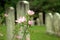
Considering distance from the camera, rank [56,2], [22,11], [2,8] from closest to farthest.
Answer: [22,11], [2,8], [56,2]

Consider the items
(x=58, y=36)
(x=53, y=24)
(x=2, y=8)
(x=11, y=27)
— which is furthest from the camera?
(x=53, y=24)

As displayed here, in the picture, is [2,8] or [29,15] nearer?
[29,15]

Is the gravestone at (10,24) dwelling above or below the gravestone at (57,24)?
above

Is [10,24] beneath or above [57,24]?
above

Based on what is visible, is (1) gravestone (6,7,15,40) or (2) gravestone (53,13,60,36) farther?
Result: (2) gravestone (53,13,60,36)

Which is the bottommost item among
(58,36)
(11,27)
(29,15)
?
(58,36)

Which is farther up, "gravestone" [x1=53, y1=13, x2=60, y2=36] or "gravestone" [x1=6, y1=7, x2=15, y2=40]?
"gravestone" [x1=6, y1=7, x2=15, y2=40]

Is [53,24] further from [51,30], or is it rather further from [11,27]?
[11,27]

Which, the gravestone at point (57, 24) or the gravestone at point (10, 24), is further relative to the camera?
the gravestone at point (57, 24)

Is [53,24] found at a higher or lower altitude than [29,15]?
lower

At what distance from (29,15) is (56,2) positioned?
834 inches

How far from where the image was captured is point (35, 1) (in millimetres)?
24859

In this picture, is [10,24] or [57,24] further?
[57,24]

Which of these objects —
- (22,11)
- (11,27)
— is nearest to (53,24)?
(11,27)
